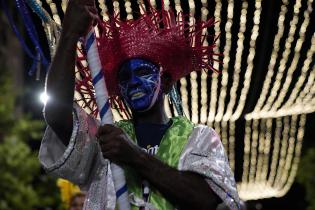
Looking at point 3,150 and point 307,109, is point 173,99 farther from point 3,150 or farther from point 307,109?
point 3,150

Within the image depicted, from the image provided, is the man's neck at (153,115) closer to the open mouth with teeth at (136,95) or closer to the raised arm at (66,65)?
the open mouth with teeth at (136,95)

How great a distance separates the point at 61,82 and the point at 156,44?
56 centimetres

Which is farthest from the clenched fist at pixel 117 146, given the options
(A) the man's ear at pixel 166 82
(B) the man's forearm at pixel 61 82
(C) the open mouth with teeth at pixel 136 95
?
(A) the man's ear at pixel 166 82

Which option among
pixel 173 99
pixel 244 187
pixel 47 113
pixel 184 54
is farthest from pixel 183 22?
pixel 244 187

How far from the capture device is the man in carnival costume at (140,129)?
10.0 feet

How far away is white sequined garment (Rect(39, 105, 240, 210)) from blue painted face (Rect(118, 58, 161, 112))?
0.18 metres

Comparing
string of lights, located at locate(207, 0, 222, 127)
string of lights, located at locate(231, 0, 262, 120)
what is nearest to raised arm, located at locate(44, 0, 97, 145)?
string of lights, located at locate(207, 0, 222, 127)

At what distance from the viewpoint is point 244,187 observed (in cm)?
495

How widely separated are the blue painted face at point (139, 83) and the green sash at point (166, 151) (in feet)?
0.39

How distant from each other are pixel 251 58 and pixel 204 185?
3.61ft

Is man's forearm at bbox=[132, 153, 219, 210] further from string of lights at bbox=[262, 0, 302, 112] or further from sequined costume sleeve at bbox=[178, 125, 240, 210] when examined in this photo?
string of lights at bbox=[262, 0, 302, 112]

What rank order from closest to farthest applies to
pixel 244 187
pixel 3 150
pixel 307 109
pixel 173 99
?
pixel 173 99, pixel 307 109, pixel 244 187, pixel 3 150

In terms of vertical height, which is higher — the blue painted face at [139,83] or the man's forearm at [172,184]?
the blue painted face at [139,83]

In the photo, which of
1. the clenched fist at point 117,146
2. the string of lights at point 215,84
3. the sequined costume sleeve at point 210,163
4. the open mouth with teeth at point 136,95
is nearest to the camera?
the clenched fist at point 117,146
